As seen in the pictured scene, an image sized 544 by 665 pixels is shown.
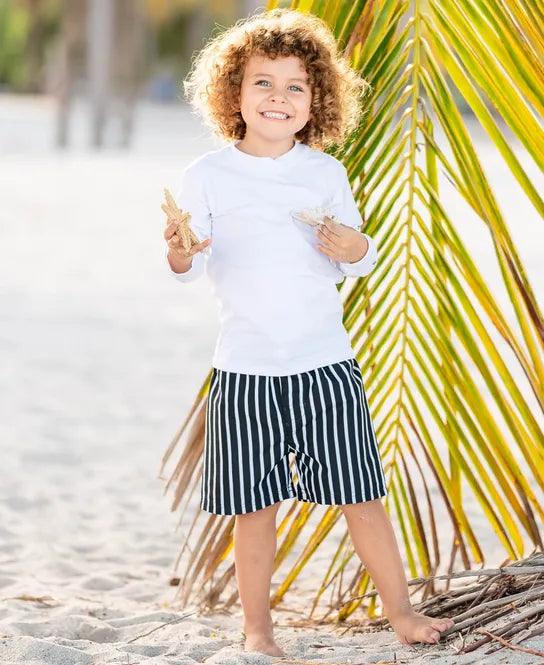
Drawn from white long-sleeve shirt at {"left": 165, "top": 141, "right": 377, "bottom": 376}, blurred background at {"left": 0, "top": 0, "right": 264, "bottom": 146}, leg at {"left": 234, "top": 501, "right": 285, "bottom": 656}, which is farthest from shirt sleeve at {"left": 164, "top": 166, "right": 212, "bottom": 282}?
blurred background at {"left": 0, "top": 0, "right": 264, "bottom": 146}

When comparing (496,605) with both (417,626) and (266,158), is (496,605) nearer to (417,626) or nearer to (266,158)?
(417,626)

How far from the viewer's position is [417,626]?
7.52 feet

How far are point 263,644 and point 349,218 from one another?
2.75ft

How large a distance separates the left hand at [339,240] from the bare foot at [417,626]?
685 mm

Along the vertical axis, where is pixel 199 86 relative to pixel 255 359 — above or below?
above

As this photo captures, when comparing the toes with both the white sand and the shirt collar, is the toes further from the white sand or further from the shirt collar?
the shirt collar

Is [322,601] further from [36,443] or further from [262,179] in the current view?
[36,443]

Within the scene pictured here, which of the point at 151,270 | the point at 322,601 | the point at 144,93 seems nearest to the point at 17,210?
the point at 151,270

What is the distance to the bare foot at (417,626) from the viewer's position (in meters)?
2.27

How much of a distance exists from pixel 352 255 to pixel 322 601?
1288 millimetres

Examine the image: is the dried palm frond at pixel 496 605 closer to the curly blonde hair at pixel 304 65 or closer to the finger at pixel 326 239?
the finger at pixel 326 239

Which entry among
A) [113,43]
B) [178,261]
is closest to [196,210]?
[178,261]

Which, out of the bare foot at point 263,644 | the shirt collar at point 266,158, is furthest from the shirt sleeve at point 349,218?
the bare foot at point 263,644

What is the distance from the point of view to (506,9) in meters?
2.38
